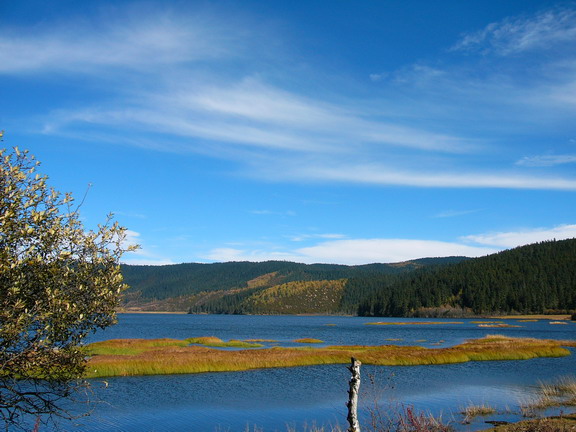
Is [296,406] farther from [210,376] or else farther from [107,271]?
[107,271]

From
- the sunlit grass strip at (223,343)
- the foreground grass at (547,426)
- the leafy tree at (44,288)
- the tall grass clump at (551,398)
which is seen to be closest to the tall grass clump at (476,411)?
the tall grass clump at (551,398)

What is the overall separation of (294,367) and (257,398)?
63.2 feet

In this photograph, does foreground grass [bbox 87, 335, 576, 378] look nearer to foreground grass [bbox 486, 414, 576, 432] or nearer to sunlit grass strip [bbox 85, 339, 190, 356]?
sunlit grass strip [bbox 85, 339, 190, 356]

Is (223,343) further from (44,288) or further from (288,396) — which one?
(44,288)

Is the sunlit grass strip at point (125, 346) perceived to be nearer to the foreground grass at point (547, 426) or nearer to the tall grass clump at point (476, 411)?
the tall grass clump at point (476, 411)

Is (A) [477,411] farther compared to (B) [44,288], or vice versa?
(A) [477,411]

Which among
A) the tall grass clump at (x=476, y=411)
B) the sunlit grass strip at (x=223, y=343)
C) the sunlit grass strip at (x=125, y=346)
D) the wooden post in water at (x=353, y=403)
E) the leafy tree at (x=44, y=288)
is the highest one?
the leafy tree at (x=44, y=288)

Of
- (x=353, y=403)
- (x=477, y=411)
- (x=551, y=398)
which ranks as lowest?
(x=477, y=411)

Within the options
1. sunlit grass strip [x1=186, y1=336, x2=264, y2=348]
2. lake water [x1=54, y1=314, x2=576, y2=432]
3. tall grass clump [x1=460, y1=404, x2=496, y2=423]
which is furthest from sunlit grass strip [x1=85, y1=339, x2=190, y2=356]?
tall grass clump [x1=460, y1=404, x2=496, y2=423]

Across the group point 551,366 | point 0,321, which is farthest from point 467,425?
point 551,366

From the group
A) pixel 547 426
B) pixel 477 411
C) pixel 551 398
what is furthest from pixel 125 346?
pixel 547 426

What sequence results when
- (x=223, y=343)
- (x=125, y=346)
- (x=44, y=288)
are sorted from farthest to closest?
(x=223, y=343), (x=125, y=346), (x=44, y=288)

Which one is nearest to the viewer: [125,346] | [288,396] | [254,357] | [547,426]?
[547,426]

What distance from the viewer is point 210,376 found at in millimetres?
51500
